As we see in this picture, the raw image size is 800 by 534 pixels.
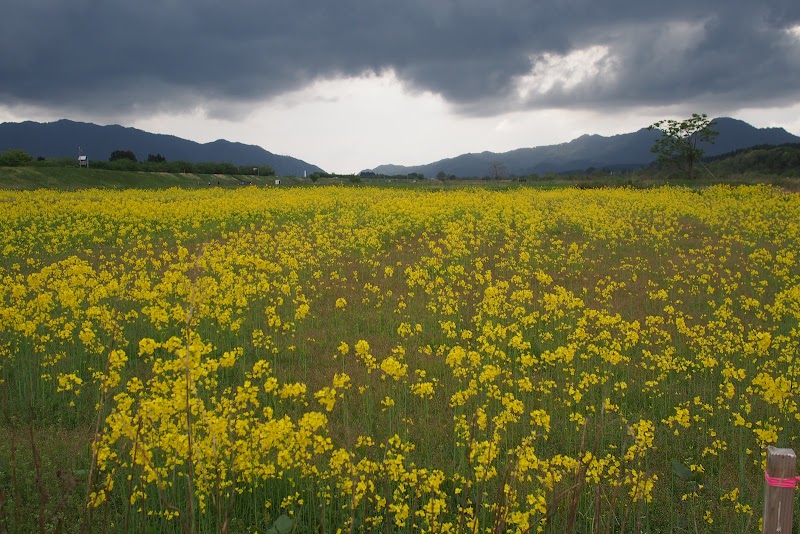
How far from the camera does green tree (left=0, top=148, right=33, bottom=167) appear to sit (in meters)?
46.6

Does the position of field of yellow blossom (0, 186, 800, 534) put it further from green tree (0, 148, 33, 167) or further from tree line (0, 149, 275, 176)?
tree line (0, 149, 275, 176)

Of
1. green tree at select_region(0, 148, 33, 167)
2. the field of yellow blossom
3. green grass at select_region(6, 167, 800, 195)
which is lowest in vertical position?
the field of yellow blossom

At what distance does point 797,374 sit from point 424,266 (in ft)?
29.1

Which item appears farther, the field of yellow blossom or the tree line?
the tree line

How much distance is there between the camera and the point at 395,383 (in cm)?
766

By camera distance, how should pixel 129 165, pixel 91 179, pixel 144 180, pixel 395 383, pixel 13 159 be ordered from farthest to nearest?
pixel 129 165
pixel 144 180
pixel 13 159
pixel 91 179
pixel 395 383

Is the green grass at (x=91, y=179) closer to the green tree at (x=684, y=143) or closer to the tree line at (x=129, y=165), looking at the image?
the tree line at (x=129, y=165)

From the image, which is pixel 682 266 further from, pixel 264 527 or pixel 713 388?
pixel 264 527

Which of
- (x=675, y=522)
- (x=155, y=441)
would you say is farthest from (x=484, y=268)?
(x=155, y=441)

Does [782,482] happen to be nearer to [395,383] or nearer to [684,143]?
[395,383]

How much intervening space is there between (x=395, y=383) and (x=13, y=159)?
53.2 metres

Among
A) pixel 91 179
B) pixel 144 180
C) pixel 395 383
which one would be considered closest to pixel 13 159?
pixel 91 179

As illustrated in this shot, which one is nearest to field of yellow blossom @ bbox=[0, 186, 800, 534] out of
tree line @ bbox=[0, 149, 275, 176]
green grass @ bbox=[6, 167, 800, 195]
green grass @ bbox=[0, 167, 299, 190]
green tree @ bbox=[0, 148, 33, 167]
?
green grass @ bbox=[6, 167, 800, 195]

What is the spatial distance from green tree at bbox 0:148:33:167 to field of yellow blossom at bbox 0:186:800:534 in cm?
3441
